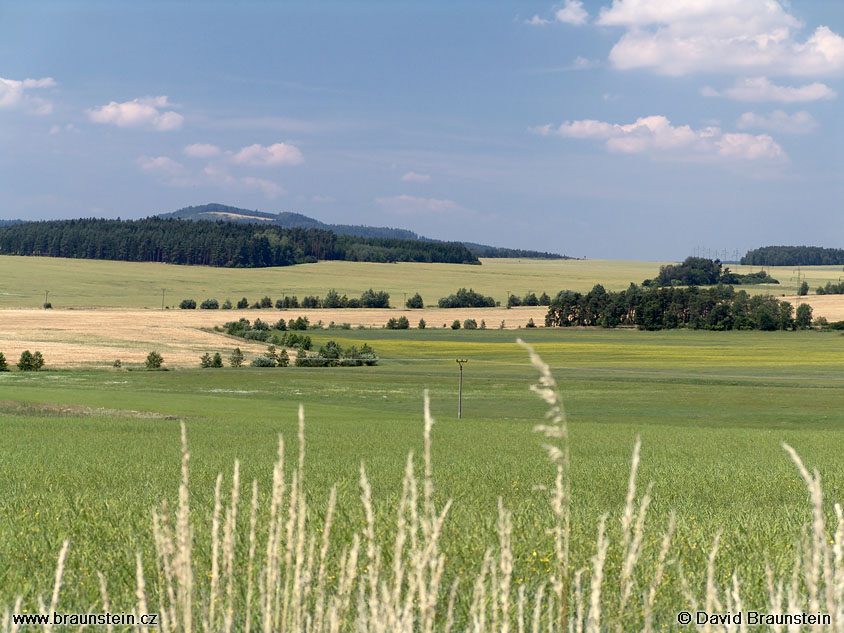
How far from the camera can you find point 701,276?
15862cm

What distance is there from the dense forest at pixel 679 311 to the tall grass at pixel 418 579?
10573 cm

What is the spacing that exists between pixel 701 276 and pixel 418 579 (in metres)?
164

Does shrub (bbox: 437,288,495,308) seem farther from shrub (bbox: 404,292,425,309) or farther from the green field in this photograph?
the green field

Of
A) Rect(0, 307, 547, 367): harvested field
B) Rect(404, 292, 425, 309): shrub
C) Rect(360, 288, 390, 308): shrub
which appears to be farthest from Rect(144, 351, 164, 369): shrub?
Rect(404, 292, 425, 309): shrub

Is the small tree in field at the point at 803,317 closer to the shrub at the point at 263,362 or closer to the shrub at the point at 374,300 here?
the shrub at the point at 374,300

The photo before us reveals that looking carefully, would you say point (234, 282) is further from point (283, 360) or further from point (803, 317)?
point (803, 317)

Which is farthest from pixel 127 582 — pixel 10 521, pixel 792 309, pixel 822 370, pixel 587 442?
pixel 792 309

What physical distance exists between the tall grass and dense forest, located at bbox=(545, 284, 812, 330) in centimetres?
10573

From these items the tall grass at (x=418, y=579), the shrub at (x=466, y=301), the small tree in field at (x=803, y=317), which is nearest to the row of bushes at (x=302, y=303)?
the shrub at (x=466, y=301)

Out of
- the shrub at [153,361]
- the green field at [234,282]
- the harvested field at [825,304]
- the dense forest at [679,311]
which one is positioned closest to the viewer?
the shrub at [153,361]

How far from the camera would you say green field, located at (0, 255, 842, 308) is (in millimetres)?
138500

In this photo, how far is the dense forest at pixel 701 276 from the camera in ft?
517

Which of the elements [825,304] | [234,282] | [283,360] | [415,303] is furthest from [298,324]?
[825,304]

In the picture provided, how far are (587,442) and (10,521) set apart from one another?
17.4m
